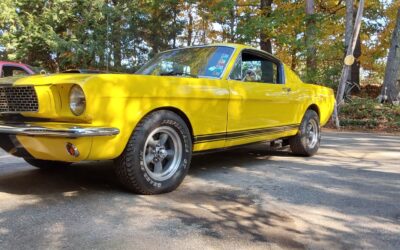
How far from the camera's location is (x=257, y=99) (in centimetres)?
501

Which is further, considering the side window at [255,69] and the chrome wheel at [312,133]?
the chrome wheel at [312,133]

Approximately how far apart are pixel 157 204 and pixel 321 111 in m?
4.20

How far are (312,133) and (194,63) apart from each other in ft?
9.03

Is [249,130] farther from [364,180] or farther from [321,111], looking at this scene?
[321,111]

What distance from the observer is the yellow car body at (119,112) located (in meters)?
3.31

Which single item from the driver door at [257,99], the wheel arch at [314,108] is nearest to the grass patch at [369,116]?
the wheel arch at [314,108]

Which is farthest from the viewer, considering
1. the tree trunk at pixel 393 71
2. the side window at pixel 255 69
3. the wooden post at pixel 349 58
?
the tree trunk at pixel 393 71

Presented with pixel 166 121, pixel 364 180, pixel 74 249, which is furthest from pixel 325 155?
pixel 74 249

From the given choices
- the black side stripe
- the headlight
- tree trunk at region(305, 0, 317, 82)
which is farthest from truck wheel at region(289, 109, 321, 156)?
tree trunk at region(305, 0, 317, 82)

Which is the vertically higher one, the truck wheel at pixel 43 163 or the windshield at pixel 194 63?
the windshield at pixel 194 63

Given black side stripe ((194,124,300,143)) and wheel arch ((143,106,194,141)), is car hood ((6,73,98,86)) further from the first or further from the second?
black side stripe ((194,124,300,143))

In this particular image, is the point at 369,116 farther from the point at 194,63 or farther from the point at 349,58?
the point at 194,63

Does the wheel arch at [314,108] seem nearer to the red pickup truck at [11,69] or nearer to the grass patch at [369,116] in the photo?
the red pickup truck at [11,69]

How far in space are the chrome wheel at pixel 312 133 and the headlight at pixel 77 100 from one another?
4.05 metres
